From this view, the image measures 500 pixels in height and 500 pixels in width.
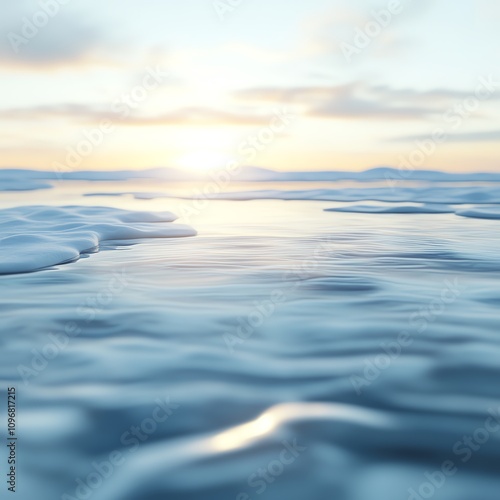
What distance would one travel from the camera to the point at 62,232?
7.01 metres

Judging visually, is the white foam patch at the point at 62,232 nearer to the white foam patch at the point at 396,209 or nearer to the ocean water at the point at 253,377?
the ocean water at the point at 253,377

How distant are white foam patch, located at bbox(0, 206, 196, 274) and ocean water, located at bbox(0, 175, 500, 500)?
0.11 meters

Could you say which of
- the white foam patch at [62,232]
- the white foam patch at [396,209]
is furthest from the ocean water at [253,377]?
the white foam patch at [396,209]

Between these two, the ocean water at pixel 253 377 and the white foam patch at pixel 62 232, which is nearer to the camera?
the ocean water at pixel 253 377

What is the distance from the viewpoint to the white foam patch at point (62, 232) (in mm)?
5328

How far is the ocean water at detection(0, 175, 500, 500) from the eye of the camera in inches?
70.6

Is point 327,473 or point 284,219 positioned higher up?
point 284,219

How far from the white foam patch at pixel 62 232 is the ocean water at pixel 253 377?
105mm

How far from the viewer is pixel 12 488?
1.72 meters

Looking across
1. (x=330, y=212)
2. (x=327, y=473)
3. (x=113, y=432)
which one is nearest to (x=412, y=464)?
(x=327, y=473)

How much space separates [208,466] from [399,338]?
152 cm

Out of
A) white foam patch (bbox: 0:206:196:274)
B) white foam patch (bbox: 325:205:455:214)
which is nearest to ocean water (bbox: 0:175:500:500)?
→ white foam patch (bbox: 0:206:196:274)

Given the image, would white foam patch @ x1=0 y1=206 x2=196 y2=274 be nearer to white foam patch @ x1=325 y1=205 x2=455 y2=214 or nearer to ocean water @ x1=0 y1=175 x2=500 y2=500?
ocean water @ x1=0 y1=175 x2=500 y2=500

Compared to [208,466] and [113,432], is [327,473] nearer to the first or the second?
[208,466]
